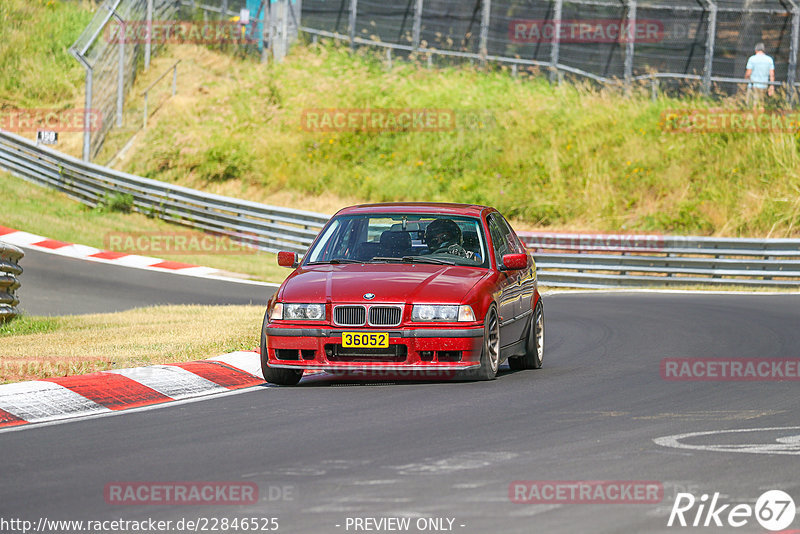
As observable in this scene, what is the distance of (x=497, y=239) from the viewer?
11.0 m

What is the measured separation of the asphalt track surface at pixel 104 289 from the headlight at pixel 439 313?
9.69 m

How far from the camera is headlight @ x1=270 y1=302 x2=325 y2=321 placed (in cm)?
941

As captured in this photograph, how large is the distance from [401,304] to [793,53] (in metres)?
22.4

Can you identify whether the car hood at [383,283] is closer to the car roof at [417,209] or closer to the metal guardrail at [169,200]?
the car roof at [417,209]

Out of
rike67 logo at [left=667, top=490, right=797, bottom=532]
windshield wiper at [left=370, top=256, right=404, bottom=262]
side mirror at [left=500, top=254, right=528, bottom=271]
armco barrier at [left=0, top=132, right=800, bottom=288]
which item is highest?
side mirror at [left=500, top=254, right=528, bottom=271]

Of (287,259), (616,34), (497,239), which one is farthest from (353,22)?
(287,259)

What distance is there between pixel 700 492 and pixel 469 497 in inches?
42.6

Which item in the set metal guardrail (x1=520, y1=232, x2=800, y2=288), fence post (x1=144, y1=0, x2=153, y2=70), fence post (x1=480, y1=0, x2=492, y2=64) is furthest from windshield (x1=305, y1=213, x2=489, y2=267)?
fence post (x1=144, y1=0, x2=153, y2=70)

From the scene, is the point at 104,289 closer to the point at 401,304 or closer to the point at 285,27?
the point at 401,304

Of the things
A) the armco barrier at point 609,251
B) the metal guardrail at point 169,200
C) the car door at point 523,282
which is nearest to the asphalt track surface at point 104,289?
the metal guardrail at point 169,200

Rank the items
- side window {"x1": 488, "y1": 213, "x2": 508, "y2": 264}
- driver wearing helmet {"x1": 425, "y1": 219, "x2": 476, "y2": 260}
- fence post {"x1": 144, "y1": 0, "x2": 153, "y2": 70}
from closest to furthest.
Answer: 1. driver wearing helmet {"x1": 425, "y1": 219, "x2": 476, "y2": 260}
2. side window {"x1": 488, "y1": 213, "x2": 508, "y2": 264}
3. fence post {"x1": 144, "y1": 0, "x2": 153, "y2": 70}

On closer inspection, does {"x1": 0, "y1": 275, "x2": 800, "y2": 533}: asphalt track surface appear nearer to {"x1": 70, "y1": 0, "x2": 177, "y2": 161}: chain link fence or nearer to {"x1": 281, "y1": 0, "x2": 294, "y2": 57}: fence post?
Result: {"x1": 70, "y1": 0, "x2": 177, "y2": 161}: chain link fence

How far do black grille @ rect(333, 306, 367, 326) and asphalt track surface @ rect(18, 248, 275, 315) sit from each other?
933 centimetres

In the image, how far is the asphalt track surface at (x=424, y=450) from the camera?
5320 millimetres
